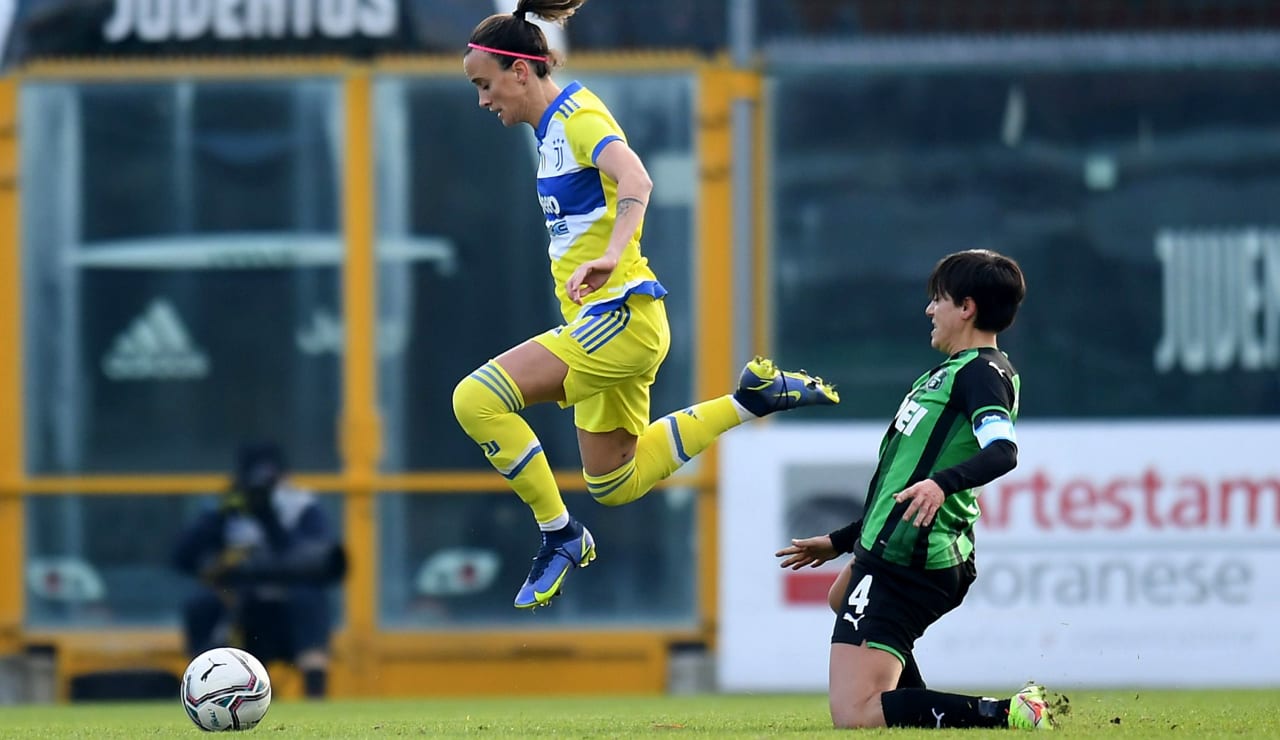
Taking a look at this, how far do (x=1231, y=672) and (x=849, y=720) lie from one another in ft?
17.9

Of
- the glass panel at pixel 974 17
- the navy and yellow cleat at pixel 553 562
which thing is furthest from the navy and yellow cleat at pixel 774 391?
the glass panel at pixel 974 17

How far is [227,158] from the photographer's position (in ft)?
39.8

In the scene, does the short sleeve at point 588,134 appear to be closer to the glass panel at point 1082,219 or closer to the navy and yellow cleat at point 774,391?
the navy and yellow cleat at point 774,391

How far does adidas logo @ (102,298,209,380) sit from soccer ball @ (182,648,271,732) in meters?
5.87

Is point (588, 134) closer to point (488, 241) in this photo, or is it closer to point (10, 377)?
point (488, 241)

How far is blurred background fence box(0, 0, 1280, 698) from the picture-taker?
12.0 meters

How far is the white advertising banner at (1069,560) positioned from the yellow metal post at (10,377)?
13.6 ft

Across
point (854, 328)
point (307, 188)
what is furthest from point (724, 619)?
point (307, 188)

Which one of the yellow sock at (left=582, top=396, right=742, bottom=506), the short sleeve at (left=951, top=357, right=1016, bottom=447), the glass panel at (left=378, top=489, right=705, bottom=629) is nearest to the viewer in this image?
the short sleeve at (left=951, top=357, right=1016, bottom=447)

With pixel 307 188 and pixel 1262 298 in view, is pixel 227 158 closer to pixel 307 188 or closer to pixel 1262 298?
pixel 307 188

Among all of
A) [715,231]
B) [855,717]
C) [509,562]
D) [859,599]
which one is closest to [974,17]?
[715,231]

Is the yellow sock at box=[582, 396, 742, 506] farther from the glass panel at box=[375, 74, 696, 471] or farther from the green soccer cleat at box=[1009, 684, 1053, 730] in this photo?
the glass panel at box=[375, 74, 696, 471]

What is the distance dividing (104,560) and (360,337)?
6.41 feet

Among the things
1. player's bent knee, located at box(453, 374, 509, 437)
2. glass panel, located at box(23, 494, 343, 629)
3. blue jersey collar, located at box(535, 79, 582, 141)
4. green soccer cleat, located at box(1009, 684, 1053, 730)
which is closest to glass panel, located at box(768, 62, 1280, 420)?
glass panel, located at box(23, 494, 343, 629)
